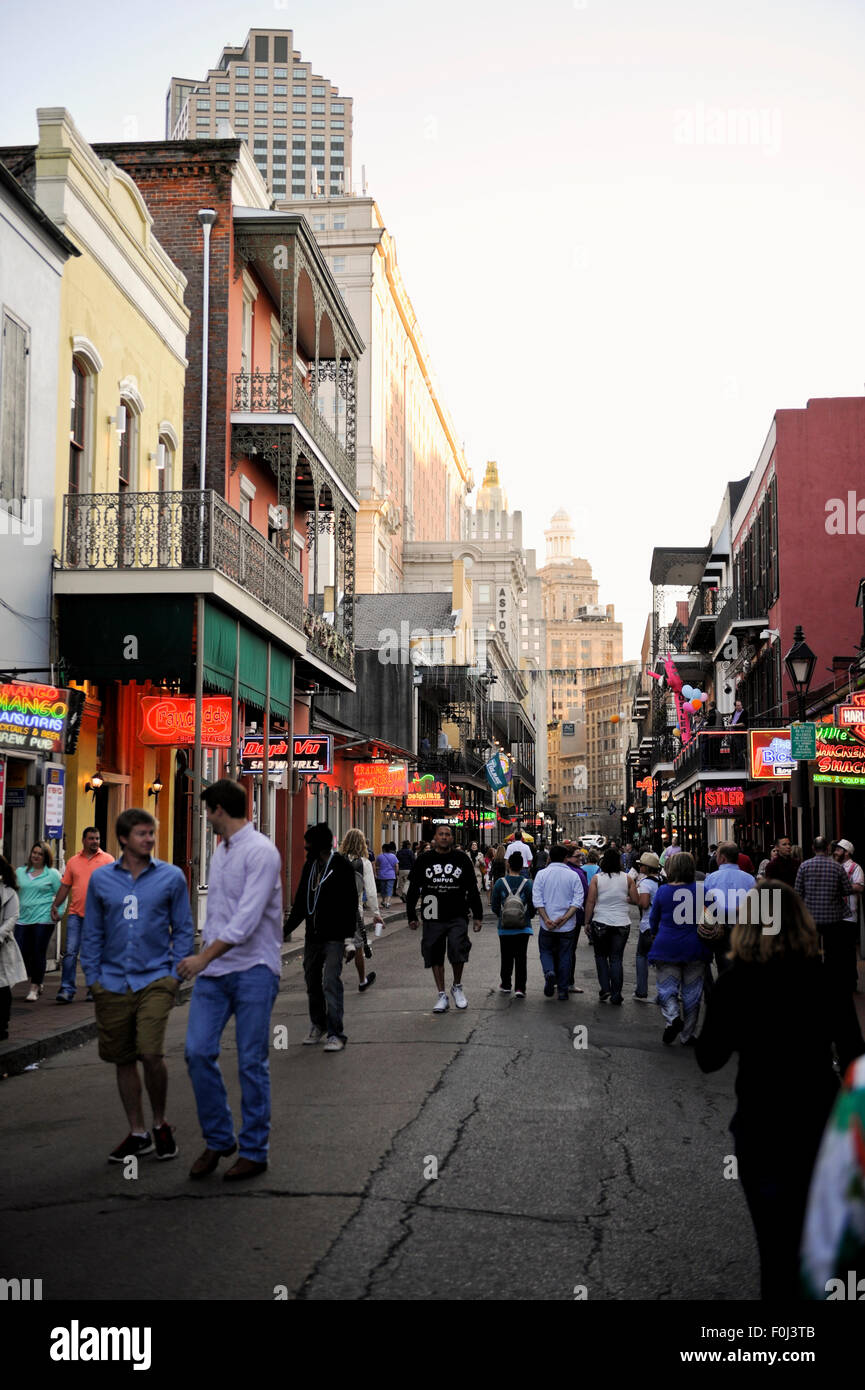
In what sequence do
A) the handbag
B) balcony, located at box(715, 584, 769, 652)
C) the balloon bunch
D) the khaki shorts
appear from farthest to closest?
the balloon bunch
balcony, located at box(715, 584, 769, 652)
the handbag
the khaki shorts

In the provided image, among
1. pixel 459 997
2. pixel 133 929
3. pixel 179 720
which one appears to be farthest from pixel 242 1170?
pixel 179 720

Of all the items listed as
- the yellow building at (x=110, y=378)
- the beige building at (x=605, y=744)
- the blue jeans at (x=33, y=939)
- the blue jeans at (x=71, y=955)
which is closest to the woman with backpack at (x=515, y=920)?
the blue jeans at (x=71, y=955)

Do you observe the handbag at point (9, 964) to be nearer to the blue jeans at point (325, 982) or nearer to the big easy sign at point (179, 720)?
the blue jeans at point (325, 982)

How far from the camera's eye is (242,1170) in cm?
694

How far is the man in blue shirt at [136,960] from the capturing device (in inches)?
290

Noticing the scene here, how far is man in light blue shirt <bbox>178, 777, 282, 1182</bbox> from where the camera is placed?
6965 mm

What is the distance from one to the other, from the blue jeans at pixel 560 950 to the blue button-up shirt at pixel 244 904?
8.04 m

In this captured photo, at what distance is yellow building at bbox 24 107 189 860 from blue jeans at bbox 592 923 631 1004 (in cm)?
680

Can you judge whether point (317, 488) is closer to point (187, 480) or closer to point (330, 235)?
point (187, 480)

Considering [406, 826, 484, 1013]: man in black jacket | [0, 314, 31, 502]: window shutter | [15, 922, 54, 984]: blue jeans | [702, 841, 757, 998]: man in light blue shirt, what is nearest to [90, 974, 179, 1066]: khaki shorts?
[702, 841, 757, 998]: man in light blue shirt

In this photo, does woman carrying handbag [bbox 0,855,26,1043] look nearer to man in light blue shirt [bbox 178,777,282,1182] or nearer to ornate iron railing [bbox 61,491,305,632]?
man in light blue shirt [bbox 178,777,282,1182]

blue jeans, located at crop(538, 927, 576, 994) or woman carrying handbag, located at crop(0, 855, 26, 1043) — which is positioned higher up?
woman carrying handbag, located at crop(0, 855, 26, 1043)

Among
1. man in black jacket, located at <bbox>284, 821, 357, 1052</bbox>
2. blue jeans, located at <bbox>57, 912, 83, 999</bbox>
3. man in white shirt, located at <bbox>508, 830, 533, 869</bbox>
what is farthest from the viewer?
man in white shirt, located at <bbox>508, 830, 533, 869</bbox>

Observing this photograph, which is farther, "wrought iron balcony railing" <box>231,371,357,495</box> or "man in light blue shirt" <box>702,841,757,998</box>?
"wrought iron balcony railing" <box>231,371,357,495</box>
